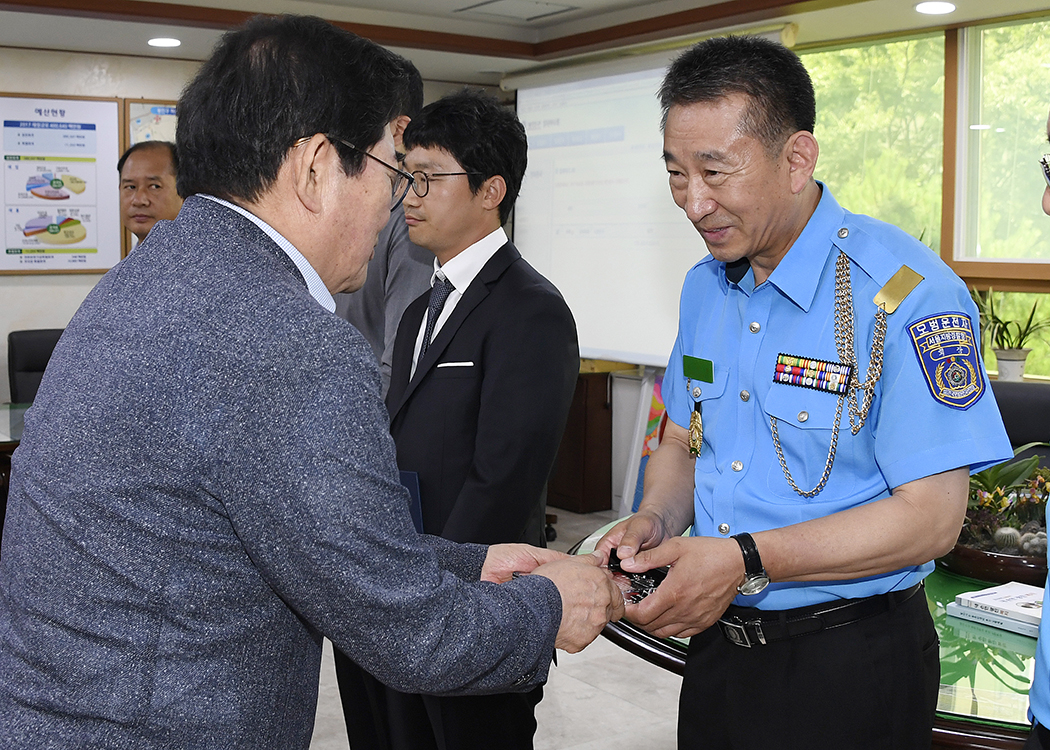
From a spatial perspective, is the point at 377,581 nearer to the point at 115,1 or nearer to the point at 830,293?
the point at 830,293

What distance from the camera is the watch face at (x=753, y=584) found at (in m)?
1.46

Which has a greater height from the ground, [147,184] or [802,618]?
[147,184]

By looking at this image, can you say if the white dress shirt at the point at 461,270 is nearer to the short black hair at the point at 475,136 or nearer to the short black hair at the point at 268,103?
the short black hair at the point at 475,136

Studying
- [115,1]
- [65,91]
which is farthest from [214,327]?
[65,91]

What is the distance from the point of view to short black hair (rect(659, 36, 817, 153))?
154cm

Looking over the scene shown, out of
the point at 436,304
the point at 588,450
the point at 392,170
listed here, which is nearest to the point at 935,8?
the point at 588,450

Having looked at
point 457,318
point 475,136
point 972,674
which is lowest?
point 972,674

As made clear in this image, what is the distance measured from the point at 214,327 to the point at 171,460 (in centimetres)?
15

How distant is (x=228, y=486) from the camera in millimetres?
1021

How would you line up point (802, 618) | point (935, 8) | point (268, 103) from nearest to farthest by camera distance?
point (268, 103)
point (802, 618)
point (935, 8)

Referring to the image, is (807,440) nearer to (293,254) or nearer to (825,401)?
(825,401)

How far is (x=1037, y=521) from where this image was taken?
2.29 m

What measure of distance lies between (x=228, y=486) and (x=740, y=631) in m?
0.91

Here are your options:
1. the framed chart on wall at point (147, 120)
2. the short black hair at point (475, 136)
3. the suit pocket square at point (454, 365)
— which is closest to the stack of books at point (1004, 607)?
the suit pocket square at point (454, 365)
